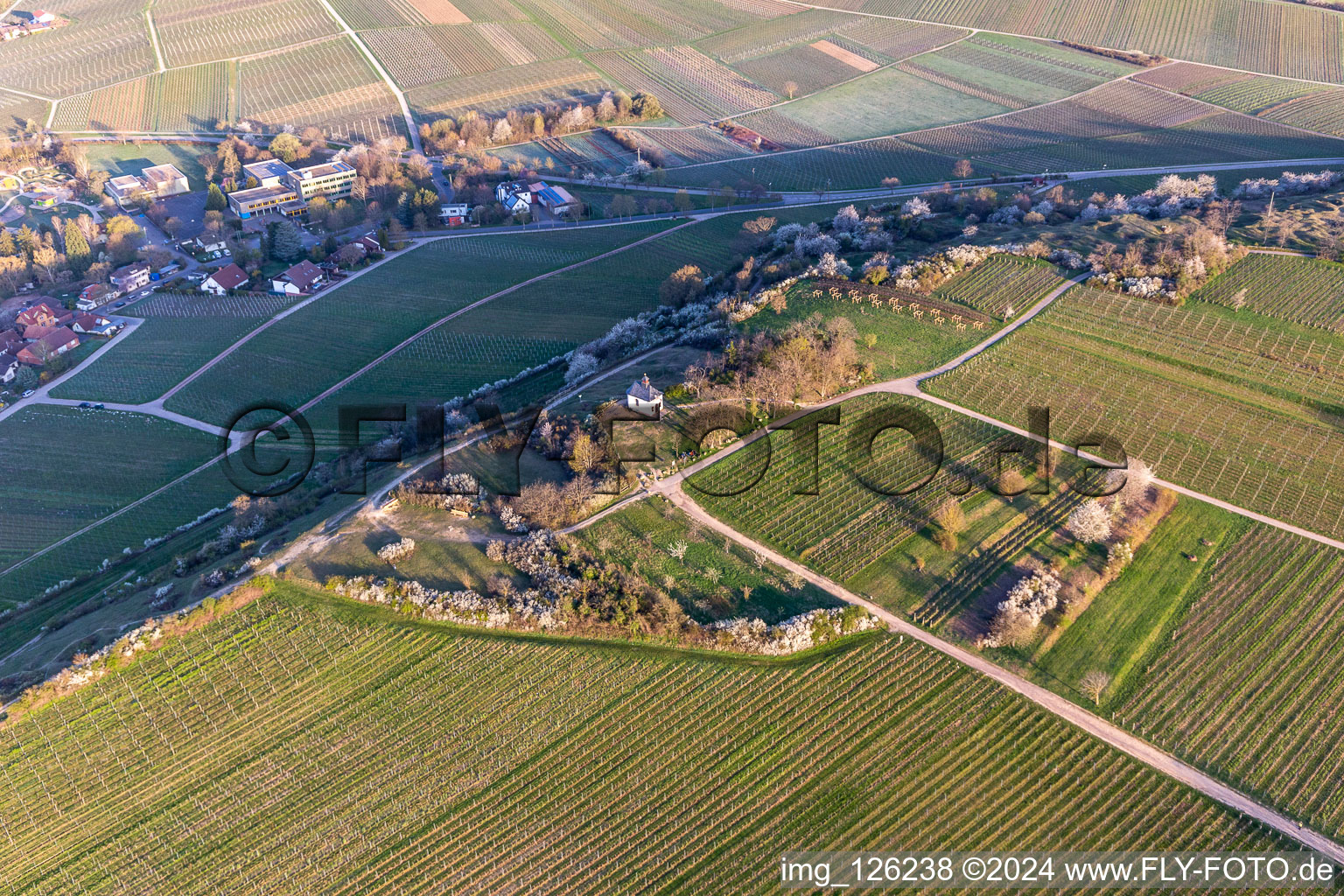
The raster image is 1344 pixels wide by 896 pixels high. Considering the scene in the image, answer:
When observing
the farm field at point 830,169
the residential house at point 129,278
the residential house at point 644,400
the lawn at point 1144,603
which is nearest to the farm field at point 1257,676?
the lawn at point 1144,603

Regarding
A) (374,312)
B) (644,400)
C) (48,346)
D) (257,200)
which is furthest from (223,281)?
(644,400)

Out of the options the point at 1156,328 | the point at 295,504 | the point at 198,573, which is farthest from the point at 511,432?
the point at 1156,328

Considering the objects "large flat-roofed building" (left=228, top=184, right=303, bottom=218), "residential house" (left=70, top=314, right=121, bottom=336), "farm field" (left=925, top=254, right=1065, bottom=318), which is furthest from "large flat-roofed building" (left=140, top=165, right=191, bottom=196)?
"farm field" (left=925, top=254, right=1065, bottom=318)

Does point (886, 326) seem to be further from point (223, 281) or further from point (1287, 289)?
point (223, 281)

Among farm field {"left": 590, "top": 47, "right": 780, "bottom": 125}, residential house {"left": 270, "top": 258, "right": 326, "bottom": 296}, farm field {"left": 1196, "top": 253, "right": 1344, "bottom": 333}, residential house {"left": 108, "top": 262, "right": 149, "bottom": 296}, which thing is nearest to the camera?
farm field {"left": 1196, "top": 253, "right": 1344, "bottom": 333}

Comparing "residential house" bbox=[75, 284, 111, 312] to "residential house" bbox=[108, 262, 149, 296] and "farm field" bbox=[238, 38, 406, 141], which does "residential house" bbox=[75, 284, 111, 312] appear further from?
"farm field" bbox=[238, 38, 406, 141]

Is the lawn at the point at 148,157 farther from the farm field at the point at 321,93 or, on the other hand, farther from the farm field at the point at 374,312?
the farm field at the point at 374,312
